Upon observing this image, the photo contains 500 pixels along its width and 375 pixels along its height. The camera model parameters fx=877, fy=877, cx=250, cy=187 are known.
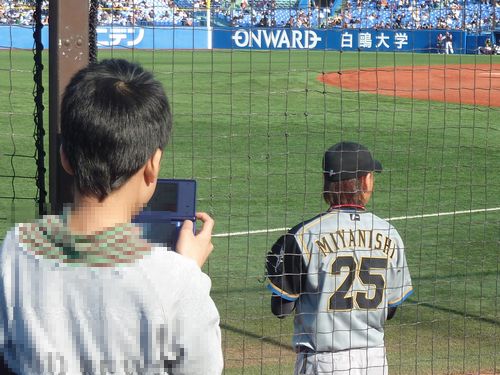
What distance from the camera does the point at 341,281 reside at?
3.99 metres

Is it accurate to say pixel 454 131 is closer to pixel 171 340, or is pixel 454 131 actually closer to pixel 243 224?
pixel 243 224

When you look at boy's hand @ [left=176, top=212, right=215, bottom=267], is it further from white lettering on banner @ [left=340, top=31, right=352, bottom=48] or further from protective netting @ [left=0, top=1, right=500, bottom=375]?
white lettering on banner @ [left=340, top=31, right=352, bottom=48]

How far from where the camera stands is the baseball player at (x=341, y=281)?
3.97m

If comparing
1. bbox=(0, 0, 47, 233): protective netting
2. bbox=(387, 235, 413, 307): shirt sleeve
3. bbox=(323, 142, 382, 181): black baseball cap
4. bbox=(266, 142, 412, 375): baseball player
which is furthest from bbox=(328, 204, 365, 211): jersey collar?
bbox=(0, 0, 47, 233): protective netting

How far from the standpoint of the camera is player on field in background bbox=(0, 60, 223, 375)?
5.90ft

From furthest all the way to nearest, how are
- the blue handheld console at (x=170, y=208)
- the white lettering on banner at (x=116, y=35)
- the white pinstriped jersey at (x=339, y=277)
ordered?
the white lettering on banner at (x=116, y=35)
the white pinstriped jersey at (x=339, y=277)
the blue handheld console at (x=170, y=208)

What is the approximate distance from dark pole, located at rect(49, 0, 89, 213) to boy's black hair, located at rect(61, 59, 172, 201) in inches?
52.1

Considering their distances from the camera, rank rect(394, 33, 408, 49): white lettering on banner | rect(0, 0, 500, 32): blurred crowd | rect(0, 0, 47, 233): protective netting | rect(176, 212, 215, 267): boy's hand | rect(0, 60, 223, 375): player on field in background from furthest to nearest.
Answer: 1. rect(394, 33, 408, 49): white lettering on banner
2. rect(0, 0, 500, 32): blurred crowd
3. rect(0, 0, 47, 233): protective netting
4. rect(176, 212, 215, 267): boy's hand
5. rect(0, 60, 223, 375): player on field in background

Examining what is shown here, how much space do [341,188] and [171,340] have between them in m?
2.40

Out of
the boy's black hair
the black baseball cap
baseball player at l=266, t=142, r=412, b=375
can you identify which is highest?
the boy's black hair

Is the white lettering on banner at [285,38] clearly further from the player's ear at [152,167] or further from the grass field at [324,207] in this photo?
the player's ear at [152,167]

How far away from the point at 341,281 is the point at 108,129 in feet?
7.70

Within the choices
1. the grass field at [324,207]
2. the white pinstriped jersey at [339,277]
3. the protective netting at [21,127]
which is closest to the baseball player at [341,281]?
the white pinstriped jersey at [339,277]

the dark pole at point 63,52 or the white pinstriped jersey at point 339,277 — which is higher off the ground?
the dark pole at point 63,52
